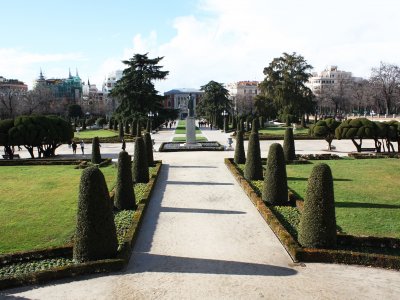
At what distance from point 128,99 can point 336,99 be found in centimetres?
4602

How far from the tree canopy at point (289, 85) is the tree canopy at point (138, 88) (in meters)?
17.7

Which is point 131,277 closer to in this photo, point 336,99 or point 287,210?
point 287,210

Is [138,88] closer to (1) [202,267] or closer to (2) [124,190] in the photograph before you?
(2) [124,190]

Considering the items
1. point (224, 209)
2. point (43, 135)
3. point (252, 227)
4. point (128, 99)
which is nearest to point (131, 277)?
point (252, 227)

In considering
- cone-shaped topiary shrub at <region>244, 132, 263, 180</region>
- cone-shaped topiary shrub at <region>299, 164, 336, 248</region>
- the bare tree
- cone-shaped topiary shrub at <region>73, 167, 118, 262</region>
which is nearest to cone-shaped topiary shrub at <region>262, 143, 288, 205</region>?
cone-shaped topiary shrub at <region>244, 132, 263, 180</region>

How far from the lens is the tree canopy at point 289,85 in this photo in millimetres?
60719

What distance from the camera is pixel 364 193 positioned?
16.7 m

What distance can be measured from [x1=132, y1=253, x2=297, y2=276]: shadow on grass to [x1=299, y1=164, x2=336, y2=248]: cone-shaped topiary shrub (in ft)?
4.39

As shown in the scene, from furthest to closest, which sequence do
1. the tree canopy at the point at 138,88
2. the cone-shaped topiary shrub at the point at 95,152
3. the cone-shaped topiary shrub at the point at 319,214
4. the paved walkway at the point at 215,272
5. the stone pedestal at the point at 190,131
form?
the tree canopy at the point at 138,88 → the stone pedestal at the point at 190,131 → the cone-shaped topiary shrub at the point at 95,152 → the cone-shaped topiary shrub at the point at 319,214 → the paved walkway at the point at 215,272

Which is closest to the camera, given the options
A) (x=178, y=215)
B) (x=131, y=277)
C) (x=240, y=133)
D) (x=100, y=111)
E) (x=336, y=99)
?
(x=131, y=277)

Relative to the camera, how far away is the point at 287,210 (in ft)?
45.8

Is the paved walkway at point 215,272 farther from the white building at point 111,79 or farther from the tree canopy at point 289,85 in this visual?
the white building at point 111,79

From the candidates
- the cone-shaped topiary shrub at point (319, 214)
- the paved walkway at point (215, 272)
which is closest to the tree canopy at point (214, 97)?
the paved walkway at point (215, 272)

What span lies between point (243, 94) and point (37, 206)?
13765cm
